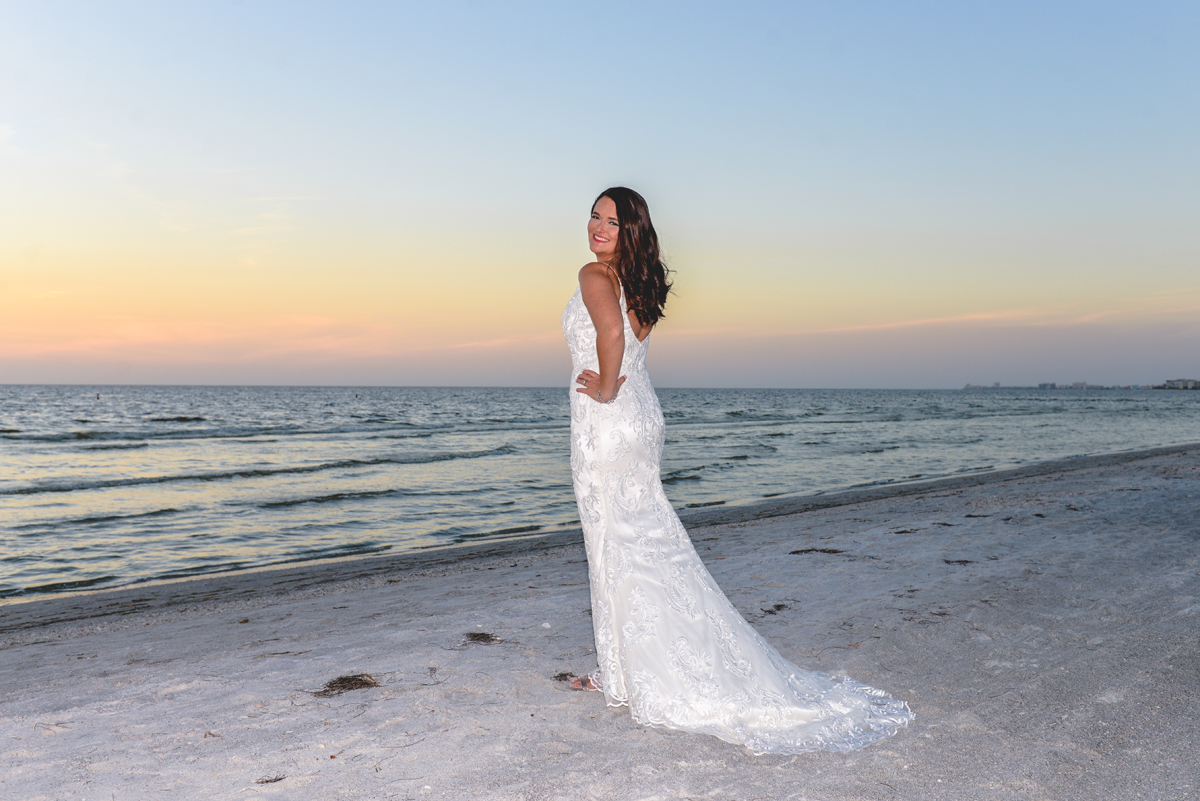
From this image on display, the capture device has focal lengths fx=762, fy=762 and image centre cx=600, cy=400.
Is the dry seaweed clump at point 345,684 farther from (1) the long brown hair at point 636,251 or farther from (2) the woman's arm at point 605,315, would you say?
(1) the long brown hair at point 636,251

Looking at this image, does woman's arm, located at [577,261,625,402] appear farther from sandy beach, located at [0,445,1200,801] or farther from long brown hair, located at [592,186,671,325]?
sandy beach, located at [0,445,1200,801]

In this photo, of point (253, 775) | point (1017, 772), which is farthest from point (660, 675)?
point (253, 775)

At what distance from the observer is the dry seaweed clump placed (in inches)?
158

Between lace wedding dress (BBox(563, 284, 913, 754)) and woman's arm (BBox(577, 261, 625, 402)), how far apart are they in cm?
15

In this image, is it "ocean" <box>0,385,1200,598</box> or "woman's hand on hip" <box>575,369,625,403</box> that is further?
"ocean" <box>0,385,1200,598</box>

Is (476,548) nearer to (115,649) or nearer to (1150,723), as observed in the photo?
(115,649)

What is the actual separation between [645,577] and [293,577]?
6.93 m

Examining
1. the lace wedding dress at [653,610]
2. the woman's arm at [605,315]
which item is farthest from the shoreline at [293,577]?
the woman's arm at [605,315]

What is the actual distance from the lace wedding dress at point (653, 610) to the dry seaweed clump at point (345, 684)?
1.29 meters

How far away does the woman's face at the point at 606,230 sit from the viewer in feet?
11.8

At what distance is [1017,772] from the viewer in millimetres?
3057

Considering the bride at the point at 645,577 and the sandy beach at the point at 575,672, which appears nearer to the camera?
the sandy beach at the point at 575,672

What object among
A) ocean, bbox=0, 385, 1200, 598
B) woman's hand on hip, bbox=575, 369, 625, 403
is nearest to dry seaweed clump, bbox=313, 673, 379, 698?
woman's hand on hip, bbox=575, 369, 625, 403

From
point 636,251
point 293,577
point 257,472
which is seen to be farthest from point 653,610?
point 257,472
